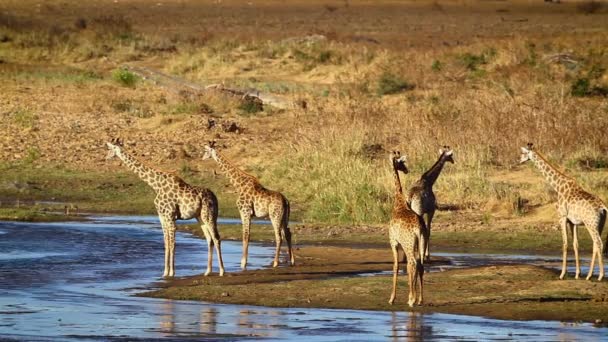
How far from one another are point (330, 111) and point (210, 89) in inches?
223

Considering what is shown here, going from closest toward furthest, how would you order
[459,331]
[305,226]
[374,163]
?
[459,331], [305,226], [374,163]

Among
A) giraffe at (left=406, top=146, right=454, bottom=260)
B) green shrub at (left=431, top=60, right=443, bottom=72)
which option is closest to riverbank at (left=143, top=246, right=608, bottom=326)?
giraffe at (left=406, top=146, right=454, bottom=260)

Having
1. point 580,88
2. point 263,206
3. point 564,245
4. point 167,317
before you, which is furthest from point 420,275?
point 580,88

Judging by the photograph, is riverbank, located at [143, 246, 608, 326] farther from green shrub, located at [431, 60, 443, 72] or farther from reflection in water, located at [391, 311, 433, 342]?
green shrub, located at [431, 60, 443, 72]

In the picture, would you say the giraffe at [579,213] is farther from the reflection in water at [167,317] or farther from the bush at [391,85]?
the bush at [391,85]

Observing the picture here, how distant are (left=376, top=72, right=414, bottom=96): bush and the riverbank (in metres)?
22.0

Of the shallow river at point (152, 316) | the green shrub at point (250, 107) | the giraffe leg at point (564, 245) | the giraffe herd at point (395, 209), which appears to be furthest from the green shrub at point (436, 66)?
the giraffe leg at point (564, 245)

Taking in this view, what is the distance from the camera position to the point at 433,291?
52.7ft

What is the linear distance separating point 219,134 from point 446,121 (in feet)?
18.4

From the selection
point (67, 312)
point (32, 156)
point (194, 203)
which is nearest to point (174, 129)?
point (32, 156)

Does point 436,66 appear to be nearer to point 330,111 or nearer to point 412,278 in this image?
point 330,111

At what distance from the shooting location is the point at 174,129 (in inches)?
1310

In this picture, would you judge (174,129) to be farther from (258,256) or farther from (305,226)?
(258,256)

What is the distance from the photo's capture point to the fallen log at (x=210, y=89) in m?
36.5
